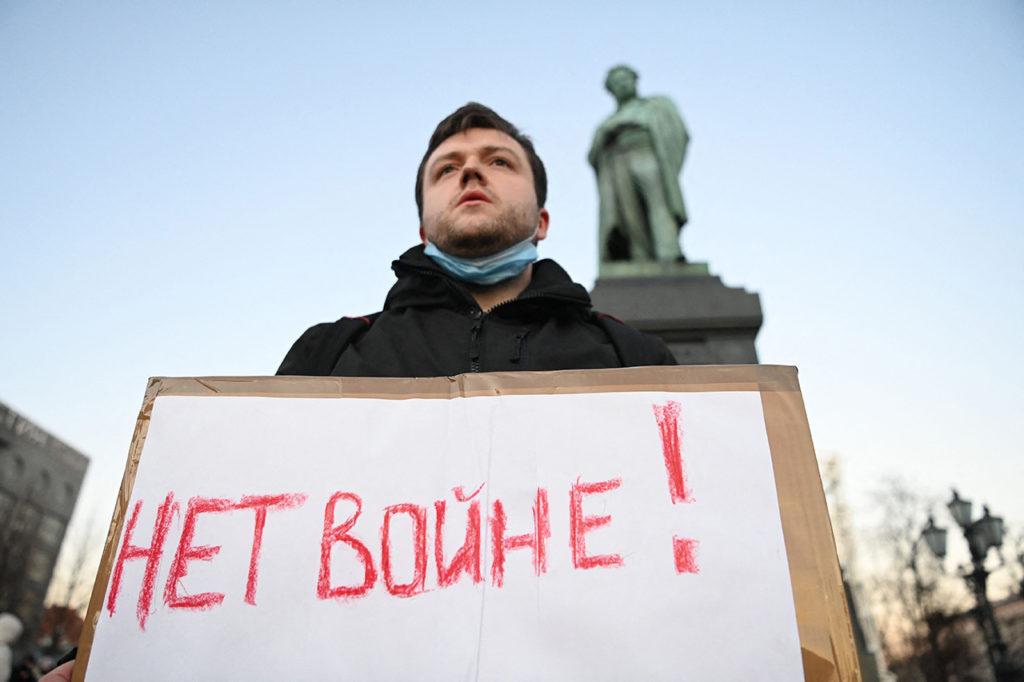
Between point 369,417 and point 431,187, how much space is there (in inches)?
41.1

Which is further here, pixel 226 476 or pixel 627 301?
pixel 627 301

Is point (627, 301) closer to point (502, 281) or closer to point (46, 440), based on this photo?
point (502, 281)

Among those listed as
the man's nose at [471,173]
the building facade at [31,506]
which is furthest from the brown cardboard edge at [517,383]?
the building facade at [31,506]

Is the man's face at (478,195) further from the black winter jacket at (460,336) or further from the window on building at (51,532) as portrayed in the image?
the window on building at (51,532)

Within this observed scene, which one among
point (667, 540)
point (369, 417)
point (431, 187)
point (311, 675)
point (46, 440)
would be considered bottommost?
point (311, 675)

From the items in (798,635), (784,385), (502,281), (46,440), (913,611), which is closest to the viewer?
(798,635)

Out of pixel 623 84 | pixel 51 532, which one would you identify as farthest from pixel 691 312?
pixel 51 532

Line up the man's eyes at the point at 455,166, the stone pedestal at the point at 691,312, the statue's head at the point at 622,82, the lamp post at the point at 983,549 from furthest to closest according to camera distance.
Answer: the lamp post at the point at 983,549 < the statue's head at the point at 622,82 < the stone pedestal at the point at 691,312 < the man's eyes at the point at 455,166

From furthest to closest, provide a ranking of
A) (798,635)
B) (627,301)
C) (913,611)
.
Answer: (913,611) < (627,301) < (798,635)

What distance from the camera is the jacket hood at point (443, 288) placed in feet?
5.62

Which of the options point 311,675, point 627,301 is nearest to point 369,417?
point 311,675

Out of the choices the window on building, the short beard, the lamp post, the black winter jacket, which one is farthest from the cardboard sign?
the window on building

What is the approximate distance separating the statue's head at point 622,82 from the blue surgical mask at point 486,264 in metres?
5.11

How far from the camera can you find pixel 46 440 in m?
32.1
